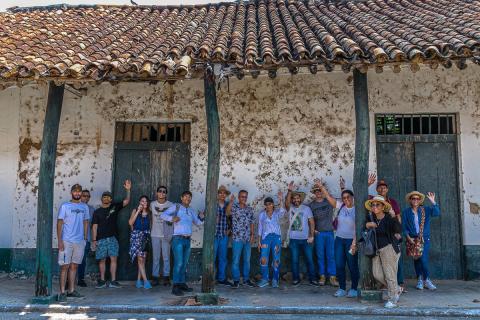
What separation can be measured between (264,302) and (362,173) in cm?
248

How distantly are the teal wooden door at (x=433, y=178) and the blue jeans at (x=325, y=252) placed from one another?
5.18 ft

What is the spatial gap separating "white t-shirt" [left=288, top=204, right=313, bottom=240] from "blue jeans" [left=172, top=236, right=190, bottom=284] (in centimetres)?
194

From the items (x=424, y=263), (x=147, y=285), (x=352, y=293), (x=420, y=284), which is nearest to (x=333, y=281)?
(x=352, y=293)

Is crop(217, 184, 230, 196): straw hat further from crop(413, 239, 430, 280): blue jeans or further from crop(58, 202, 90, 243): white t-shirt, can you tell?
crop(413, 239, 430, 280): blue jeans

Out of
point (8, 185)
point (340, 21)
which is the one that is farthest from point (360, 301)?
point (8, 185)

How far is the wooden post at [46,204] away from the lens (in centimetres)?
649

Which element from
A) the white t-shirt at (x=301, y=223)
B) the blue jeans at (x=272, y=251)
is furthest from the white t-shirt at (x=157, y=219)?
the white t-shirt at (x=301, y=223)

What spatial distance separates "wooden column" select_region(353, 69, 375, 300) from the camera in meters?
6.40

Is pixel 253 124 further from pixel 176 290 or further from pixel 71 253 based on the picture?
pixel 71 253

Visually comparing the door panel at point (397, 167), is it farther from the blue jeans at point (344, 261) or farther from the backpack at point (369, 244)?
the backpack at point (369, 244)

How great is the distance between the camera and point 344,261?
7.05m

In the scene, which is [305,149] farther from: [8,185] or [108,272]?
[8,185]

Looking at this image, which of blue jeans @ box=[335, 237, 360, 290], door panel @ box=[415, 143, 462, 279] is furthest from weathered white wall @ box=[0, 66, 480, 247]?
blue jeans @ box=[335, 237, 360, 290]

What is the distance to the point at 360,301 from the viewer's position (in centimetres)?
638
